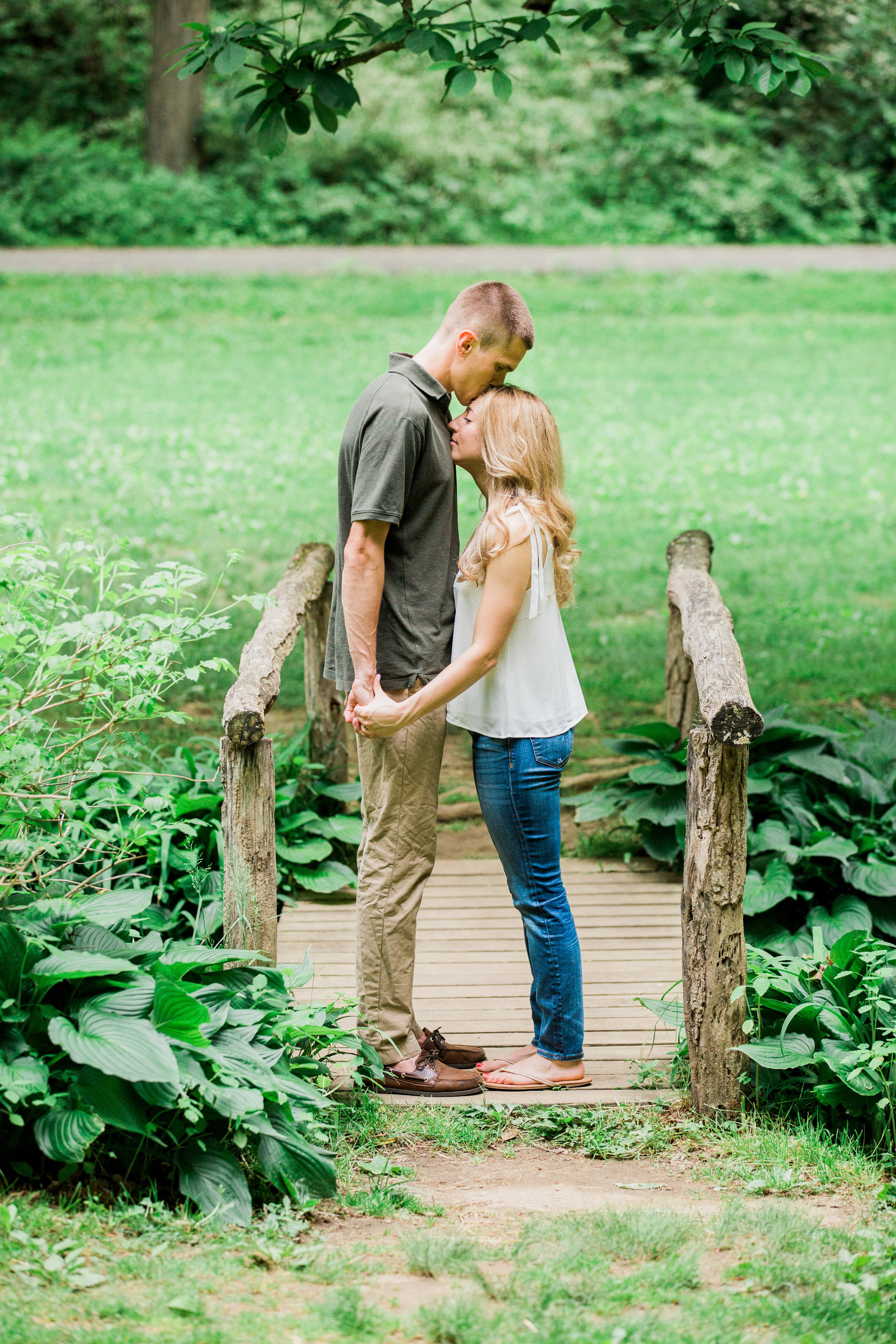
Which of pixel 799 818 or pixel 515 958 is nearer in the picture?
pixel 515 958

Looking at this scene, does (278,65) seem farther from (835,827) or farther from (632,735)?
(835,827)

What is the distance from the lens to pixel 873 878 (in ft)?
17.0

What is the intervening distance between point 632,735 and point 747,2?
8902mm

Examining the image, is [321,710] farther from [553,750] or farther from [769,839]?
[553,750]

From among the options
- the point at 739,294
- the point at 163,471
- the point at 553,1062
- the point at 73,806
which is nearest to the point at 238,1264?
the point at 553,1062

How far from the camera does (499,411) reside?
12.5 ft

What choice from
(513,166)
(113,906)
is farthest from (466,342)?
(513,166)

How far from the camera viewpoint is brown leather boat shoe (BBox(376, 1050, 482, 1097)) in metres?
4.12

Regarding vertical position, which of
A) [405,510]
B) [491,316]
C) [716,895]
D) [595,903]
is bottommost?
[595,903]

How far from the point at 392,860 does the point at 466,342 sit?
1468mm

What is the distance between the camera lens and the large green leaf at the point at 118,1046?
3.22 meters

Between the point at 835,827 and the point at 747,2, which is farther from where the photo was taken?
the point at 747,2

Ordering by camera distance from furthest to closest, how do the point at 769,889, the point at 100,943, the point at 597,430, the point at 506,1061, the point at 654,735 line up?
the point at 597,430
the point at 654,735
the point at 769,889
the point at 506,1061
the point at 100,943

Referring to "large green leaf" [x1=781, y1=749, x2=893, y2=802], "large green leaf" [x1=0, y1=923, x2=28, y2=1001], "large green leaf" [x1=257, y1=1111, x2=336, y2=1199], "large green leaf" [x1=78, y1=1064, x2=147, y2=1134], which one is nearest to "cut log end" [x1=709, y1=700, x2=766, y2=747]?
"large green leaf" [x1=257, y1=1111, x2=336, y2=1199]
